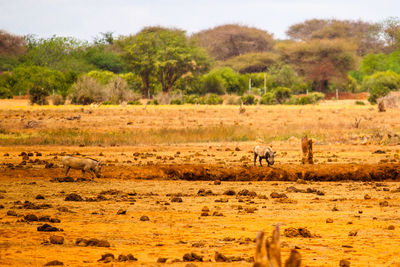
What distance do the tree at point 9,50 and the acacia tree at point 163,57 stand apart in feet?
37.1

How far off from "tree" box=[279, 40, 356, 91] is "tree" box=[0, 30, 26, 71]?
26103mm

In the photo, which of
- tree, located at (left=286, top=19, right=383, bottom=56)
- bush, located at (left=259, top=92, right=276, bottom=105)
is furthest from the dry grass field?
tree, located at (left=286, top=19, right=383, bottom=56)

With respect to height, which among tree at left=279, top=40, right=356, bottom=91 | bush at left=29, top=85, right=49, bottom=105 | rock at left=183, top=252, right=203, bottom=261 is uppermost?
tree at left=279, top=40, right=356, bottom=91

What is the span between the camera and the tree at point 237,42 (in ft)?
255

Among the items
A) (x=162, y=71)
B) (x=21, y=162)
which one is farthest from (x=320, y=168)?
(x=162, y=71)

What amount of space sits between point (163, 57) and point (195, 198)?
4337cm

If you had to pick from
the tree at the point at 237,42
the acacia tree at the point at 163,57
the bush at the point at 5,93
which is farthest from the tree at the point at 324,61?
Result: the bush at the point at 5,93

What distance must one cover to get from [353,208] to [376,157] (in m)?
8.84

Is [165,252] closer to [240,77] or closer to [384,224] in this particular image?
[384,224]

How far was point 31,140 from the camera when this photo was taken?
75.5 feet

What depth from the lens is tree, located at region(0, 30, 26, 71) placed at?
60.9m

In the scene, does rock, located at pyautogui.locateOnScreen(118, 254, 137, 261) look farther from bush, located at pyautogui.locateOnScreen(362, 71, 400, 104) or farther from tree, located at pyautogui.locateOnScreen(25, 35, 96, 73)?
tree, located at pyautogui.locateOnScreen(25, 35, 96, 73)

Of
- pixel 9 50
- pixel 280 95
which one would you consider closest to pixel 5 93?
pixel 9 50

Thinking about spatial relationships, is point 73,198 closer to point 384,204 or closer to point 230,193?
point 230,193
